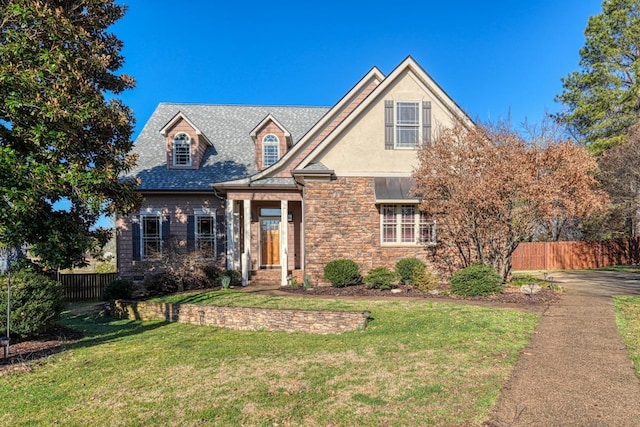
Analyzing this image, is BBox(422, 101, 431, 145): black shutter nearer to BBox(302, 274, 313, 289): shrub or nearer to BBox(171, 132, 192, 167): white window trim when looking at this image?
BBox(302, 274, 313, 289): shrub

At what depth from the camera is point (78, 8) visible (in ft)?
32.5

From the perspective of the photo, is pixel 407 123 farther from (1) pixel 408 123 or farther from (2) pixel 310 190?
(2) pixel 310 190

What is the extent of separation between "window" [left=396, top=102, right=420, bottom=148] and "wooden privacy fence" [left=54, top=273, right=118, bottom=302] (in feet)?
42.8

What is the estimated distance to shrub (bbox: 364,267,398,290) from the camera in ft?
40.2

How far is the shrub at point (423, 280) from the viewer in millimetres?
12152

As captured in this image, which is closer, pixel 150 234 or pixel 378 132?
pixel 378 132

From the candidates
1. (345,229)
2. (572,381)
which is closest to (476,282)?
(345,229)

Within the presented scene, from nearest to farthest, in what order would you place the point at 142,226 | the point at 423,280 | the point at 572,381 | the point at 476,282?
the point at 572,381
the point at 476,282
the point at 423,280
the point at 142,226

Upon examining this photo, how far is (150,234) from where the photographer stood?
15.7 m

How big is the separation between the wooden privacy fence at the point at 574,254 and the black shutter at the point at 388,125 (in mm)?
14642

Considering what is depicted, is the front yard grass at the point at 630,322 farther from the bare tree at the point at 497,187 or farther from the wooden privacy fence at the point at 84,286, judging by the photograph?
the wooden privacy fence at the point at 84,286

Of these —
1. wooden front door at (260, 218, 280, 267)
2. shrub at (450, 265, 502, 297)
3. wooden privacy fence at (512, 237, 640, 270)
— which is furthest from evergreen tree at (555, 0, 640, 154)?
→ wooden front door at (260, 218, 280, 267)

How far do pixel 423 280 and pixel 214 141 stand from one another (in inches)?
481

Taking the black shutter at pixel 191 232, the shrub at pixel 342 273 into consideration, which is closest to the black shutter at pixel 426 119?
the shrub at pixel 342 273
